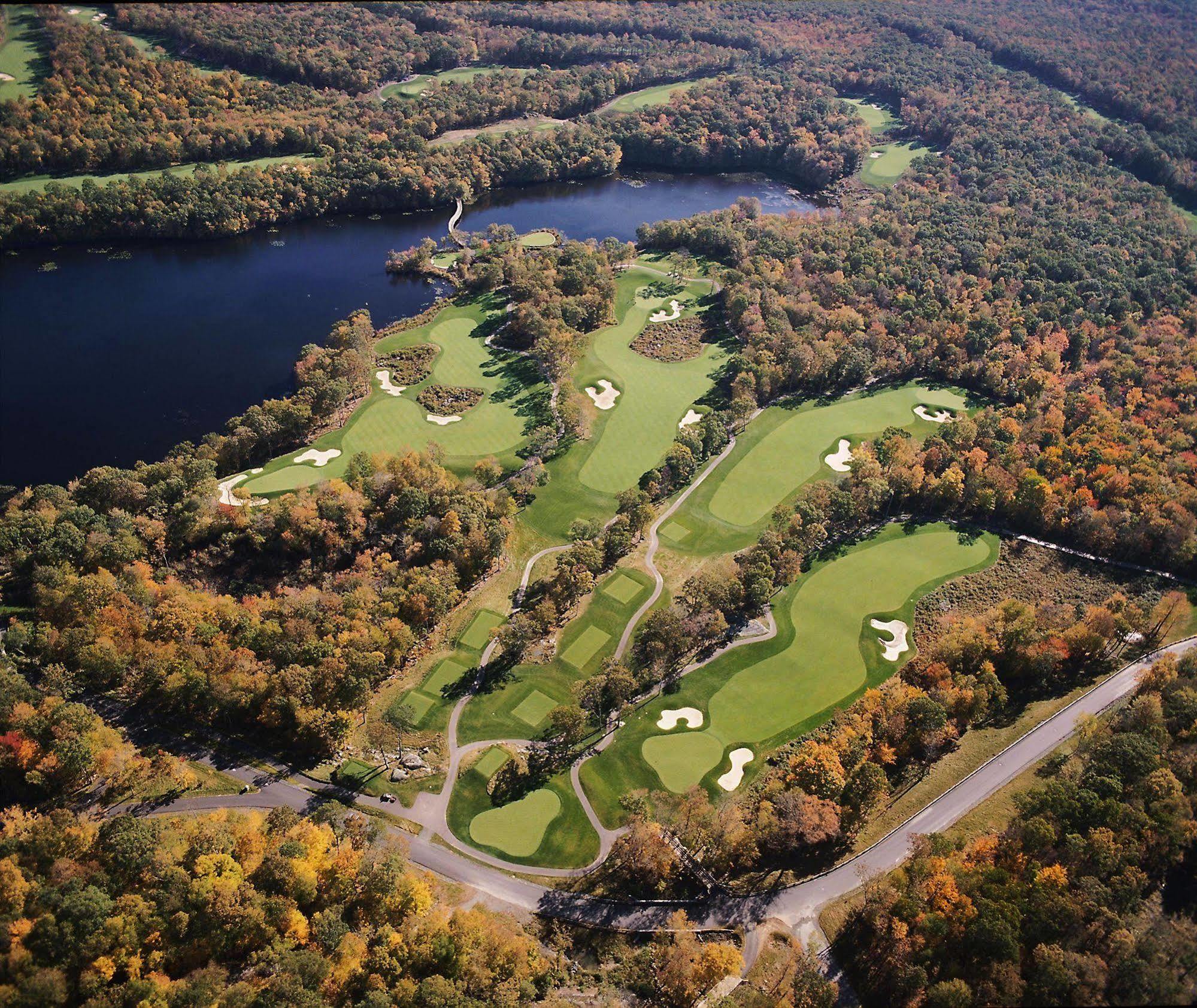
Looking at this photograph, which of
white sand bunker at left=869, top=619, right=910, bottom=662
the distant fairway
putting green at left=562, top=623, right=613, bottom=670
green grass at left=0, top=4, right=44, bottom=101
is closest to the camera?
putting green at left=562, top=623, right=613, bottom=670

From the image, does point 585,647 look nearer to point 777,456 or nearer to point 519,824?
point 519,824

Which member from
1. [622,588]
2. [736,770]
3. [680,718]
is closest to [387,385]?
[622,588]

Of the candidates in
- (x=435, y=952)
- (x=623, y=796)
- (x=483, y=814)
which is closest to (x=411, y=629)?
(x=483, y=814)

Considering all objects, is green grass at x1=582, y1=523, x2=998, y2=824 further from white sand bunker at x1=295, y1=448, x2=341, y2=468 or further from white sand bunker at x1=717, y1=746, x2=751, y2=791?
white sand bunker at x1=295, y1=448, x2=341, y2=468

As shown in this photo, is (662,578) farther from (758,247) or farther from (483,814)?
(758,247)

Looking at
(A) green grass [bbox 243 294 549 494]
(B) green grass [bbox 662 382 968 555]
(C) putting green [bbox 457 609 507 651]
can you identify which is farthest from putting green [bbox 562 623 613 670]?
(A) green grass [bbox 243 294 549 494]
